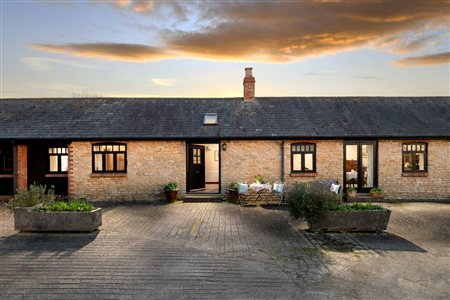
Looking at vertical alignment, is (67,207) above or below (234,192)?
above

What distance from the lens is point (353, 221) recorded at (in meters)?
10.2

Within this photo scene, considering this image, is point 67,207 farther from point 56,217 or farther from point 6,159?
point 6,159

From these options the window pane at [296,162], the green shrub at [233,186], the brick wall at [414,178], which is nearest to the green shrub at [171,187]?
the green shrub at [233,186]

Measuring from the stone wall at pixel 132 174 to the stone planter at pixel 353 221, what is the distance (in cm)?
771

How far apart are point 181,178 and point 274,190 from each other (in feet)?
14.2

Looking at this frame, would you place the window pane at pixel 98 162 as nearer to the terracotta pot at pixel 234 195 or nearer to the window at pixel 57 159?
the window at pixel 57 159

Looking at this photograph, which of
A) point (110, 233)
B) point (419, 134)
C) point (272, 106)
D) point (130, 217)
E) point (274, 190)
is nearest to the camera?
point (110, 233)

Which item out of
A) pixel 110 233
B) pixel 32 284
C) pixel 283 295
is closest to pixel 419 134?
pixel 283 295

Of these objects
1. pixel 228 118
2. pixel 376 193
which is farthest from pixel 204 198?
pixel 376 193

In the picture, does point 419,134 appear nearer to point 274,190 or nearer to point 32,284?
point 274,190

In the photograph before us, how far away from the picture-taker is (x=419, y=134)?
16141mm

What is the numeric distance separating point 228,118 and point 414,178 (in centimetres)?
942

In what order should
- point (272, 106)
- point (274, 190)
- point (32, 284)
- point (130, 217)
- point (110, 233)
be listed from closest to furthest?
point (32, 284)
point (110, 233)
point (130, 217)
point (274, 190)
point (272, 106)

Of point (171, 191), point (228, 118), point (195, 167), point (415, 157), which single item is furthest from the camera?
point (195, 167)
